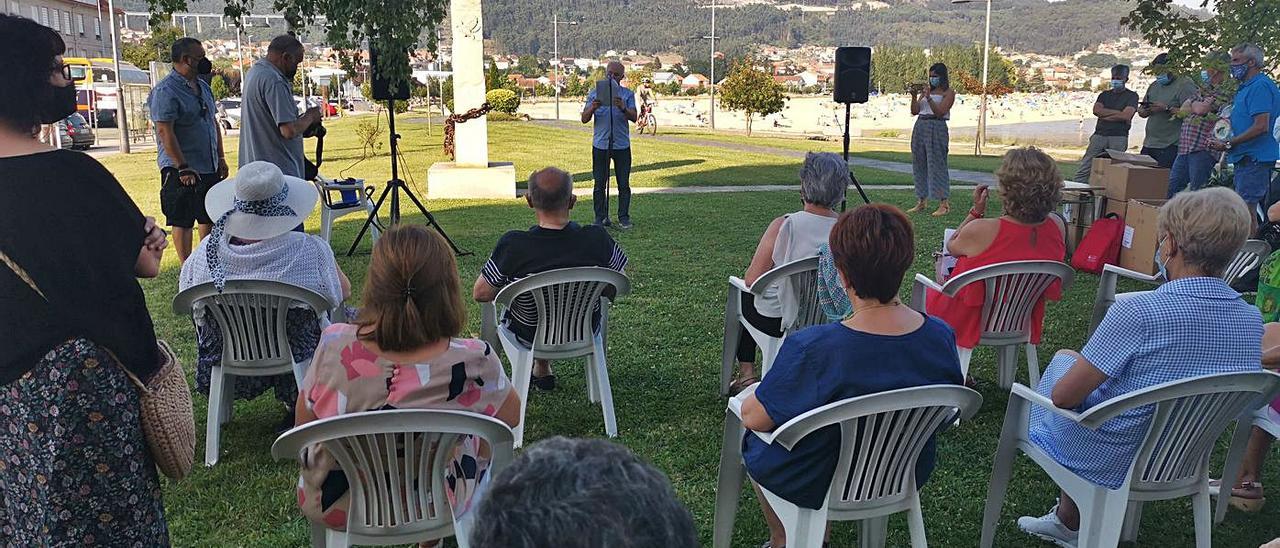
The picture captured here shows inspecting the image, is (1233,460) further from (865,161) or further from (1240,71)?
(865,161)

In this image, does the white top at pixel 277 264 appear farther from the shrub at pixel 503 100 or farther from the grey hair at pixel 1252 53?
the shrub at pixel 503 100

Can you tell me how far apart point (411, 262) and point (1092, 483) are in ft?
6.66

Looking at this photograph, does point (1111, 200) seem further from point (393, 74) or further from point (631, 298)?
point (393, 74)

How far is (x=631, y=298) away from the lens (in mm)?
6605

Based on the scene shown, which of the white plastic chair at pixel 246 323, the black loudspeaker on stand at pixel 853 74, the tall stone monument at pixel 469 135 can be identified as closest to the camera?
the white plastic chair at pixel 246 323

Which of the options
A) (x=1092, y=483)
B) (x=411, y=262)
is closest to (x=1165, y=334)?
(x=1092, y=483)

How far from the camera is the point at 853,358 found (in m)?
2.37

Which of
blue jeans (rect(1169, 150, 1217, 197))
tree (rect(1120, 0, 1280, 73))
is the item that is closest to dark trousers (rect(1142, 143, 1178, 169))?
blue jeans (rect(1169, 150, 1217, 197))

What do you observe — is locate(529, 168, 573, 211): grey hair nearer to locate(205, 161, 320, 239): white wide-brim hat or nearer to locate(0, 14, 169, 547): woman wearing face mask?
locate(205, 161, 320, 239): white wide-brim hat

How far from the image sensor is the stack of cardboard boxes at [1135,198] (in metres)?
7.19

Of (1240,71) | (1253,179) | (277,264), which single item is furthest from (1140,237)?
(277,264)

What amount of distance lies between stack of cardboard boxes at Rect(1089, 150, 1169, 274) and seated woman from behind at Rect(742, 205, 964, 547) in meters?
5.54

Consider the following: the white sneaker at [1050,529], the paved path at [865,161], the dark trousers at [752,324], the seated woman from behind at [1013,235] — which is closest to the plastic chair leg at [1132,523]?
the white sneaker at [1050,529]

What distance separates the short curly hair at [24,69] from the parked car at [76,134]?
2186 cm
